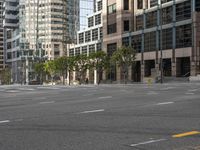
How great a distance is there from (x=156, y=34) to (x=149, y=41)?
3018 millimetres

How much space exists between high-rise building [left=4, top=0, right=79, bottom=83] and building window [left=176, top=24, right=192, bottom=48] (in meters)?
106

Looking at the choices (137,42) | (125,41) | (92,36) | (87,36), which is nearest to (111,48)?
(125,41)

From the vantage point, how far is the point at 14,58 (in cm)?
19362

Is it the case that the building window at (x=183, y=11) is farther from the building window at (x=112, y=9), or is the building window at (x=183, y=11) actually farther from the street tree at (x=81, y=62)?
the building window at (x=112, y=9)

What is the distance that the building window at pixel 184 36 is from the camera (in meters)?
77.4

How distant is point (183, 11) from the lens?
80375 millimetres

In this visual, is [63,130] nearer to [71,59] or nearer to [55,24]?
[71,59]

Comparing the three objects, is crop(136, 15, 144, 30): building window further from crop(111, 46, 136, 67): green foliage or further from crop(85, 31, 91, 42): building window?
crop(85, 31, 91, 42): building window

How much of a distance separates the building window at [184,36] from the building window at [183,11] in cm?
Result: 193

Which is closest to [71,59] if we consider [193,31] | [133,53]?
[133,53]

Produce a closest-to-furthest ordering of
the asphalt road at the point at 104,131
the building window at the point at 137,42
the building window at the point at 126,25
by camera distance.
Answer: the asphalt road at the point at 104,131 < the building window at the point at 137,42 < the building window at the point at 126,25

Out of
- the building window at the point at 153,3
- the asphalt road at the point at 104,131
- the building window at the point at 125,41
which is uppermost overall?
the building window at the point at 153,3

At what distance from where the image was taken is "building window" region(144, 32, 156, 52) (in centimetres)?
8844

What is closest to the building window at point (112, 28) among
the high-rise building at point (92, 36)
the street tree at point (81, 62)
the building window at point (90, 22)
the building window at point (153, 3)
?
the street tree at point (81, 62)
